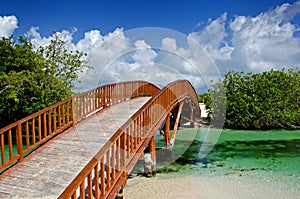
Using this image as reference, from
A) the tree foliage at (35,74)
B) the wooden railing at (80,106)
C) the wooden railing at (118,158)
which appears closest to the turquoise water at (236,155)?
the wooden railing at (118,158)

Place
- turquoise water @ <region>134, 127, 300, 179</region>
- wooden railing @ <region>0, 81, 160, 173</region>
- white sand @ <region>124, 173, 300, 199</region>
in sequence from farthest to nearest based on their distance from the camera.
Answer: turquoise water @ <region>134, 127, 300, 179</region> < white sand @ <region>124, 173, 300, 199</region> < wooden railing @ <region>0, 81, 160, 173</region>

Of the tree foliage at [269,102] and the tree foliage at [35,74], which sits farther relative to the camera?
the tree foliage at [269,102]

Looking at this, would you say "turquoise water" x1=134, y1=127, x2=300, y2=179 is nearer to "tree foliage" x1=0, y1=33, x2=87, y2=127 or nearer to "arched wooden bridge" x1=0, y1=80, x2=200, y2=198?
"arched wooden bridge" x1=0, y1=80, x2=200, y2=198

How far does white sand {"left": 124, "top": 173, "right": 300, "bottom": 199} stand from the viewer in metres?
6.73

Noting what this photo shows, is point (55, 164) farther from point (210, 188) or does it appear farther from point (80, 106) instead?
point (210, 188)

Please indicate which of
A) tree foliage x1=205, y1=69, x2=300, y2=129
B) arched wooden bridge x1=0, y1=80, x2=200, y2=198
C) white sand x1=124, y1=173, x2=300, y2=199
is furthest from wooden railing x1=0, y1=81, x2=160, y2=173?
tree foliage x1=205, y1=69, x2=300, y2=129

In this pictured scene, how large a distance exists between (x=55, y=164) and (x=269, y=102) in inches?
770

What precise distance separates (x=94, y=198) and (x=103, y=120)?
4614 mm

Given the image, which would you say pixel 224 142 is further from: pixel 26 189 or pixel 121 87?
pixel 26 189

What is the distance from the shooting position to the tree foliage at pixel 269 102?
778 inches

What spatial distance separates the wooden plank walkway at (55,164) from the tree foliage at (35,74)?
6.50 meters

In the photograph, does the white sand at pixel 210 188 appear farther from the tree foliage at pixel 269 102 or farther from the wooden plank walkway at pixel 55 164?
the tree foliage at pixel 269 102

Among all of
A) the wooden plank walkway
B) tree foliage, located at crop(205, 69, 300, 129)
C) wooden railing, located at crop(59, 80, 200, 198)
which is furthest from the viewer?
tree foliage, located at crop(205, 69, 300, 129)

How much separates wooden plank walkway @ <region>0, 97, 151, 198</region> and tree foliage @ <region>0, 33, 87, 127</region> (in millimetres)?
6499
